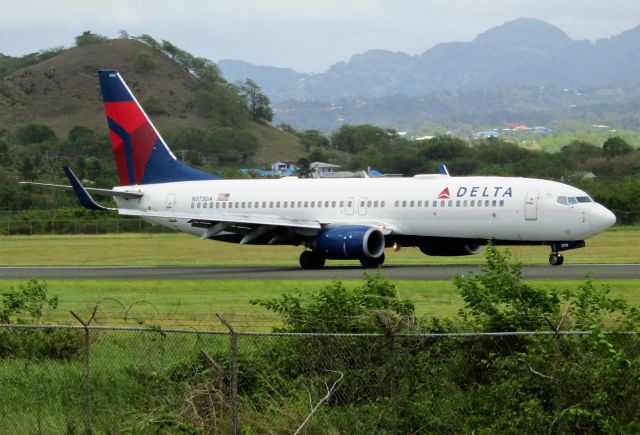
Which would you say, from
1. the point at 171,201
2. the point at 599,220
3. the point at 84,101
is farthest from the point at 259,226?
the point at 84,101

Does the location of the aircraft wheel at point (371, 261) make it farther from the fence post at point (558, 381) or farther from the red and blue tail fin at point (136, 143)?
the fence post at point (558, 381)

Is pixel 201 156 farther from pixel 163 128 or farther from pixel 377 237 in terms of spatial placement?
pixel 377 237

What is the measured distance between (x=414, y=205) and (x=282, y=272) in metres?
5.06

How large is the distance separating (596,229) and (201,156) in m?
121

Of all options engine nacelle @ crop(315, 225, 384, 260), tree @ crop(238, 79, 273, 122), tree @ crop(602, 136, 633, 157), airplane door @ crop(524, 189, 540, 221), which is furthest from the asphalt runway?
tree @ crop(238, 79, 273, 122)

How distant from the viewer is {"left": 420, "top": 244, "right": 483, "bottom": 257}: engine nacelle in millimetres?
41562

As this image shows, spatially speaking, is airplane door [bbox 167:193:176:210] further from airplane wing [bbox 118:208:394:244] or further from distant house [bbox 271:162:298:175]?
distant house [bbox 271:162:298:175]

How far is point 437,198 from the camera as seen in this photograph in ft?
134

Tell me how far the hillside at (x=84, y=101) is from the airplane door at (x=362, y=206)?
137 m

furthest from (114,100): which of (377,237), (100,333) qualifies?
(100,333)

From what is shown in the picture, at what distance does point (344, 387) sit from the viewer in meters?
15.8

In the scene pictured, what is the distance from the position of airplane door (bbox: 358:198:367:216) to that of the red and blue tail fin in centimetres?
911

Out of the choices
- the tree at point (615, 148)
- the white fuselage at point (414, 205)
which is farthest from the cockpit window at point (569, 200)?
the tree at point (615, 148)

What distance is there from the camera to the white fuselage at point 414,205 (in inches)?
1538
